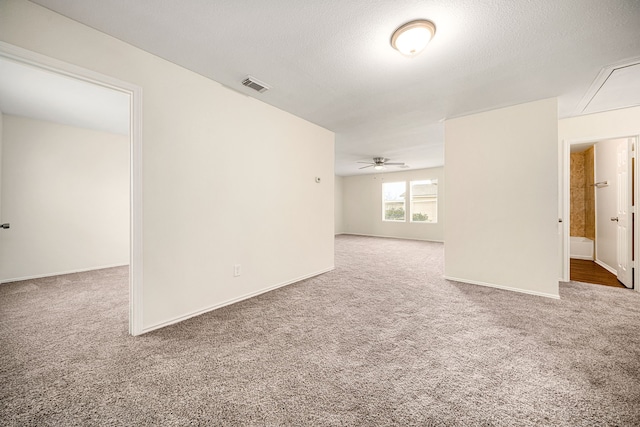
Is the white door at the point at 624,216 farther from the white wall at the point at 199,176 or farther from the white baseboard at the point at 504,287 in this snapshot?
the white wall at the point at 199,176

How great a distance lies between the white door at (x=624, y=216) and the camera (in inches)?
131

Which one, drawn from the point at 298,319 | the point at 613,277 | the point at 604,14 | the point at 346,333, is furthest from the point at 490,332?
the point at 613,277

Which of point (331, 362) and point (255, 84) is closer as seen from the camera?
point (331, 362)

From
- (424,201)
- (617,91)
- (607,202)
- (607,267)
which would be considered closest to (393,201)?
(424,201)

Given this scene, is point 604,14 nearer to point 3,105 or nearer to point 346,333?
point 346,333

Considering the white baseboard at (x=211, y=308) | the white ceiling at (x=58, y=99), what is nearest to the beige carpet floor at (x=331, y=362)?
the white baseboard at (x=211, y=308)

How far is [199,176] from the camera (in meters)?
2.53

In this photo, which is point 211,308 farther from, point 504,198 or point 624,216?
point 624,216

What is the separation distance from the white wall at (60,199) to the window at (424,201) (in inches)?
329

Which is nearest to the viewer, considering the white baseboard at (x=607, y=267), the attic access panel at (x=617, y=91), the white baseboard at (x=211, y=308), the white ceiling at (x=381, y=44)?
the white ceiling at (x=381, y=44)

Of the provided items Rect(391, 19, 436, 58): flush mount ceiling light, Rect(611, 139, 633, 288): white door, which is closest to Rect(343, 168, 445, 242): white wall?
Rect(611, 139, 633, 288): white door

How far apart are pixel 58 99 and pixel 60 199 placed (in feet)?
6.04

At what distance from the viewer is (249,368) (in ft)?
5.44

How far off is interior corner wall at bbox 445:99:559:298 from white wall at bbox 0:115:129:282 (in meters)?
6.21
